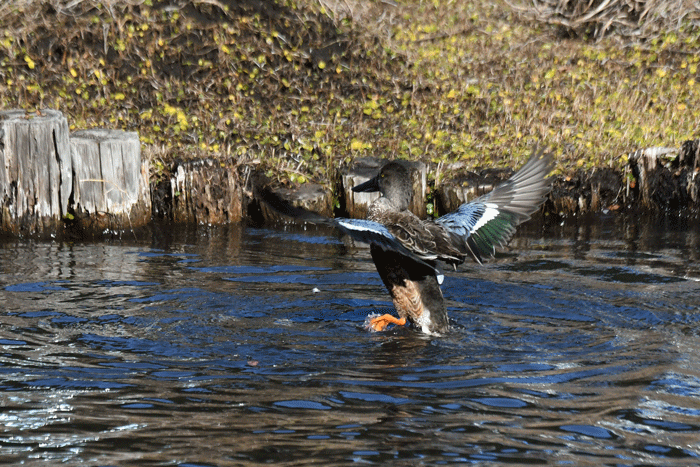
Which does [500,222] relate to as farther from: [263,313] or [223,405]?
[223,405]

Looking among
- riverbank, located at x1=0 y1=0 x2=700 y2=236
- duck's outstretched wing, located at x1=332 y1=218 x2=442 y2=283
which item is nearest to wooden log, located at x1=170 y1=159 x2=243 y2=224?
riverbank, located at x1=0 y1=0 x2=700 y2=236

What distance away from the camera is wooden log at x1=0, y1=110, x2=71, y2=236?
8.27m

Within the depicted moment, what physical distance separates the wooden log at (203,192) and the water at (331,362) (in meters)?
1.24

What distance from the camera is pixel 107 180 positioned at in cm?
872

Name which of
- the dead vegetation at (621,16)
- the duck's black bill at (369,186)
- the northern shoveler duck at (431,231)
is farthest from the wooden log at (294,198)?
the dead vegetation at (621,16)

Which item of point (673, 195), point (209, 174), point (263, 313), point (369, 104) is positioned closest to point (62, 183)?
point (209, 174)

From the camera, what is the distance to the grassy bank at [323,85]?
1066 centimetres

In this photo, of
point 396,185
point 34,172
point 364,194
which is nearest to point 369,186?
point 396,185

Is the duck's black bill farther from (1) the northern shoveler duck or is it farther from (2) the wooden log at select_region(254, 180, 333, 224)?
(2) the wooden log at select_region(254, 180, 333, 224)

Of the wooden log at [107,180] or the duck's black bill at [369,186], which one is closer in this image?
the duck's black bill at [369,186]

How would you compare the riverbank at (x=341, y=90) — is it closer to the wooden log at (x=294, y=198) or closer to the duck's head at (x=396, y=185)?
the wooden log at (x=294, y=198)

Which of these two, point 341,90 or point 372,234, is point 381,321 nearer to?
point 372,234

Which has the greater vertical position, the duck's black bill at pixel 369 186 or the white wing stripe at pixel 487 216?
the duck's black bill at pixel 369 186

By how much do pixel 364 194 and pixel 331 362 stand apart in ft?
15.4
